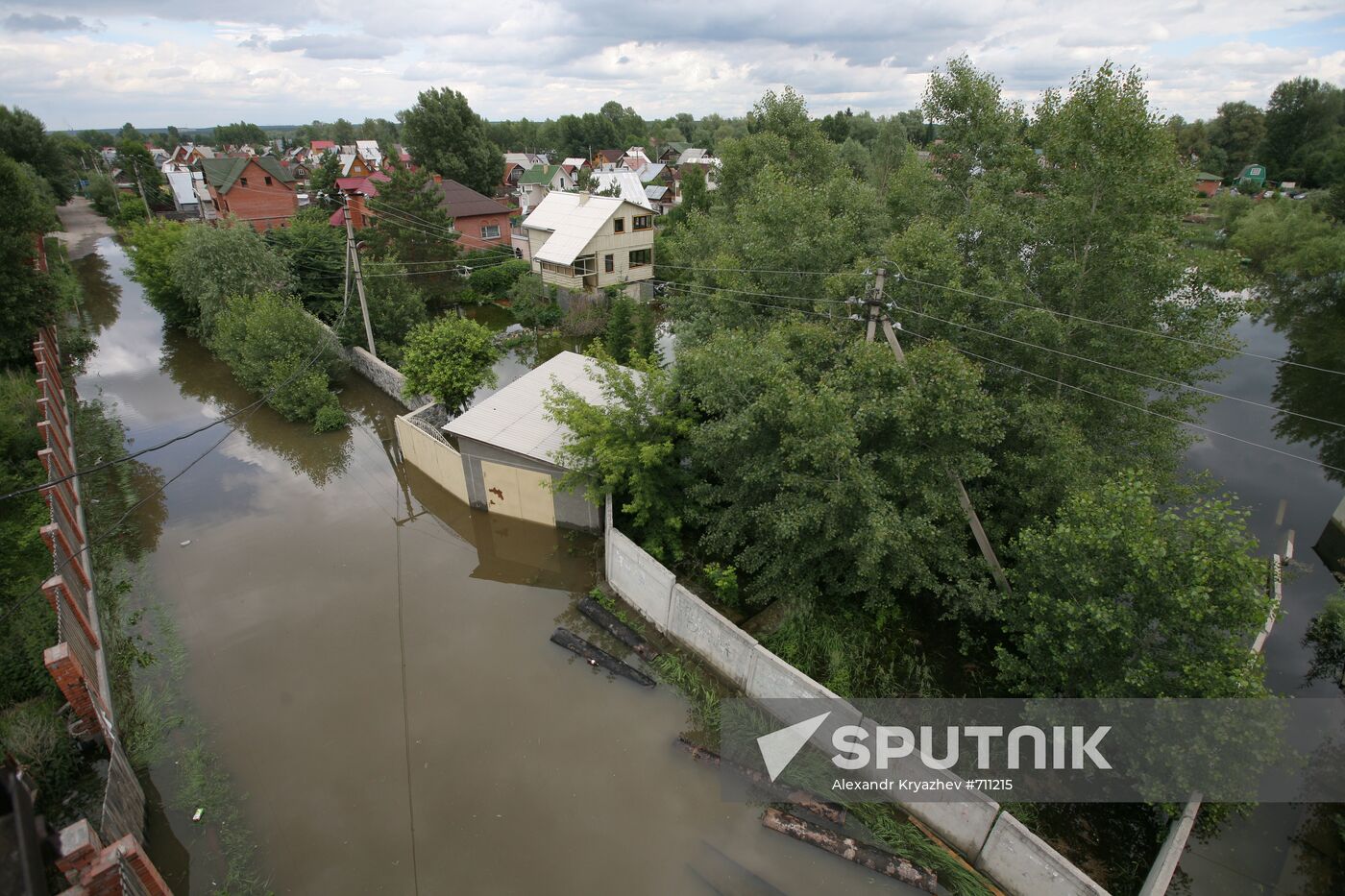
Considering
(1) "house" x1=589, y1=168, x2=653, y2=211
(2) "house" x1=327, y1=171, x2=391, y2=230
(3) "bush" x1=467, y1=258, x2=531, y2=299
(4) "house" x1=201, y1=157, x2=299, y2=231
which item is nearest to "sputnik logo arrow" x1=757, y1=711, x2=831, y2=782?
(2) "house" x1=327, y1=171, x2=391, y2=230

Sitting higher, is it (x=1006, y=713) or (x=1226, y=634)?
(x=1226, y=634)

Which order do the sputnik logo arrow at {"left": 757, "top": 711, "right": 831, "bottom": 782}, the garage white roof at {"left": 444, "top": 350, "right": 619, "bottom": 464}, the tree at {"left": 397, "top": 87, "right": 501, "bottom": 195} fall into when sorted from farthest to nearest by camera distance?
the tree at {"left": 397, "top": 87, "right": 501, "bottom": 195} → the garage white roof at {"left": 444, "top": 350, "right": 619, "bottom": 464} → the sputnik logo arrow at {"left": 757, "top": 711, "right": 831, "bottom": 782}

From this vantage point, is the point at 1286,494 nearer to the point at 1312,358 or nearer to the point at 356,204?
the point at 1312,358

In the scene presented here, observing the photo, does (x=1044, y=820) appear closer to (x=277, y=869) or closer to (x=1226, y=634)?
(x=1226, y=634)

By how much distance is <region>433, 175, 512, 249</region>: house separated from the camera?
33438 mm

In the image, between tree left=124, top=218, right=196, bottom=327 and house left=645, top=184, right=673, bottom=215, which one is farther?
house left=645, top=184, right=673, bottom=215

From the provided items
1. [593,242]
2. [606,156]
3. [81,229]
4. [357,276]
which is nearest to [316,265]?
[357,276]

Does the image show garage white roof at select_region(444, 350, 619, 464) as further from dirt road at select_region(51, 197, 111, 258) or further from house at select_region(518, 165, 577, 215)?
dirt road at select_region(51, 197, 111, 258)

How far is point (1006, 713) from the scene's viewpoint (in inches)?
376

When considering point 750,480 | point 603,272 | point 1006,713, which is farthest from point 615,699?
point 603,272

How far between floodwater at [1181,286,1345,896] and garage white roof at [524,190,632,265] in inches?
881

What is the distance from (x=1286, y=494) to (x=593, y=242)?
81.9 ft

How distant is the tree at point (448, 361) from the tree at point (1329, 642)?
62.9ft

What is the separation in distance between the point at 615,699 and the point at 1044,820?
6309 millimetres
